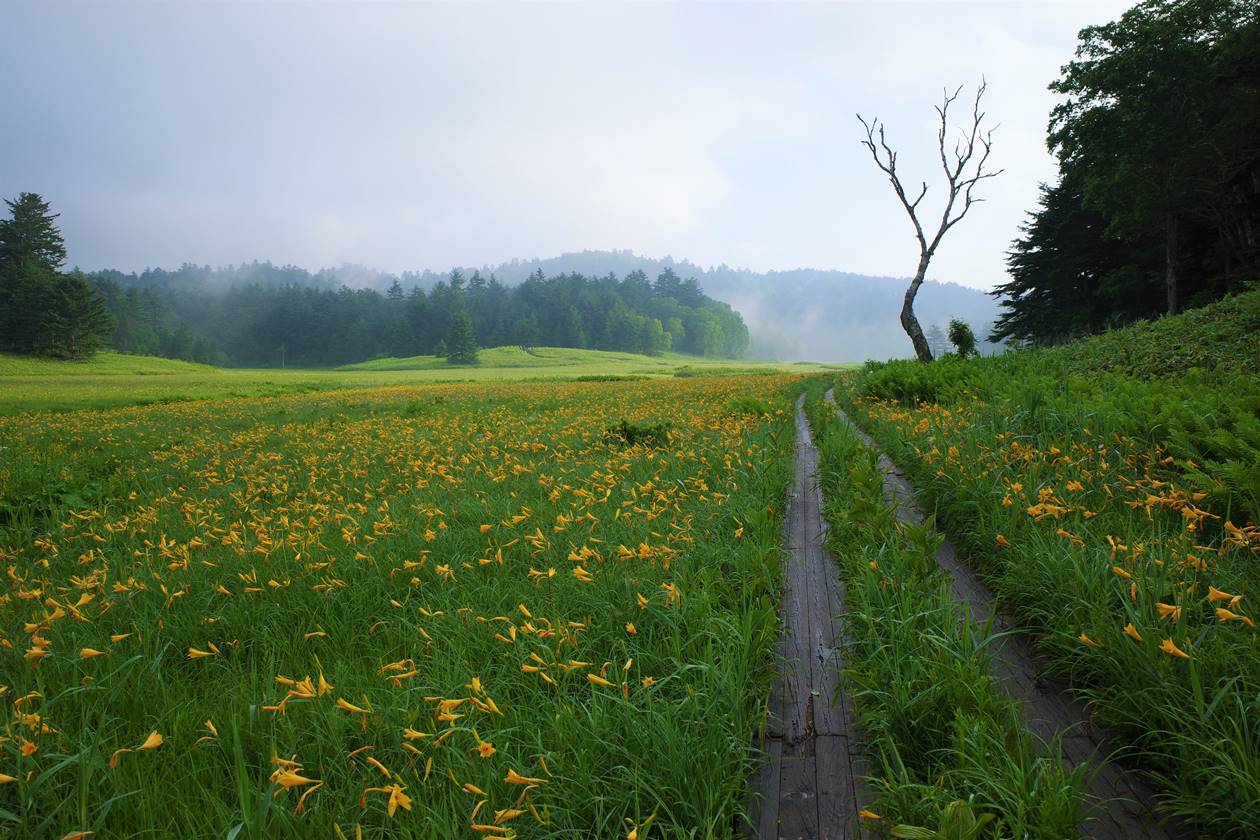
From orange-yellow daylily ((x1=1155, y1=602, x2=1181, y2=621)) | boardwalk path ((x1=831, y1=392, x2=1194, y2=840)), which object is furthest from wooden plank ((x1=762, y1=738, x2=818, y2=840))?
orange-yellow daylily ((x1=1155, y1=602, x2=1181, y2=621))

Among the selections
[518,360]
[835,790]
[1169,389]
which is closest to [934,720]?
[835,790]

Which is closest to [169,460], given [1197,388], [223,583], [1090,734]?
[223,583]

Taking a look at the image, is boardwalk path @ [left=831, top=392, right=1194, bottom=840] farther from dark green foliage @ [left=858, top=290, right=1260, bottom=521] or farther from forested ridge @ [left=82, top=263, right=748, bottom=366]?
forested ridge @ [left=82, top=263, right=748, bottom=366]

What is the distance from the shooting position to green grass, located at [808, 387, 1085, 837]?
142 cm

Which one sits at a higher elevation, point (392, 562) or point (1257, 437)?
point (1257, 437)

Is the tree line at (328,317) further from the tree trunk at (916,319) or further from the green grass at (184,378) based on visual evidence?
the tree trunk at (916,319)

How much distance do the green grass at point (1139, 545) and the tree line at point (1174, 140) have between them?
22937 mm

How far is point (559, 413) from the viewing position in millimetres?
11531

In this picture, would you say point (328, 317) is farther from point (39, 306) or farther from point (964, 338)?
point (964, 338)

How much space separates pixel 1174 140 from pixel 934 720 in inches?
1212

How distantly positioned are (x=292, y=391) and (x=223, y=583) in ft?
86.7

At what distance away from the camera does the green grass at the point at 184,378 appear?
749 inches

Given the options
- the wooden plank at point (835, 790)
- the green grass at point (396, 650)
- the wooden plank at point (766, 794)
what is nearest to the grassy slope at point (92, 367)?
the green grass at point (396, 650)

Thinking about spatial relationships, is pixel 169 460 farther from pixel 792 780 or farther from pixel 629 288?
pixel 629 288
